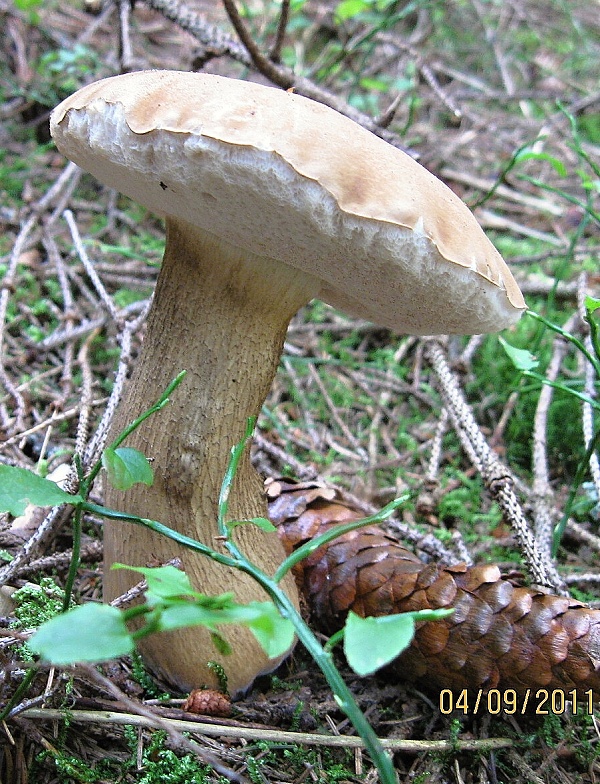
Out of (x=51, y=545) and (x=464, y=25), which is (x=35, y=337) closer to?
(x=51, y=545)

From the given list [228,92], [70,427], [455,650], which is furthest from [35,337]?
[455,650]

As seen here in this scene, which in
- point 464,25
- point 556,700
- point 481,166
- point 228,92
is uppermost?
point 464,25

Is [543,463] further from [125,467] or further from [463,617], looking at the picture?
[125,467]

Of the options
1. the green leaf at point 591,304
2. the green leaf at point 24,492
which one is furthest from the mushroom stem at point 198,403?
the green leaf at point 591,304

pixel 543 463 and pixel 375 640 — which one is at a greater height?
pixel 375 640

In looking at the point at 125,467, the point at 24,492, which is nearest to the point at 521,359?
the point at 125,467

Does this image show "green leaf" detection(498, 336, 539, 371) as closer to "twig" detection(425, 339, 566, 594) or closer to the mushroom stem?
"twig" detection(425, 339, 566, 594)

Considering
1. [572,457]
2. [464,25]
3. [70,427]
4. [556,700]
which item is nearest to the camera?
[556,700]
